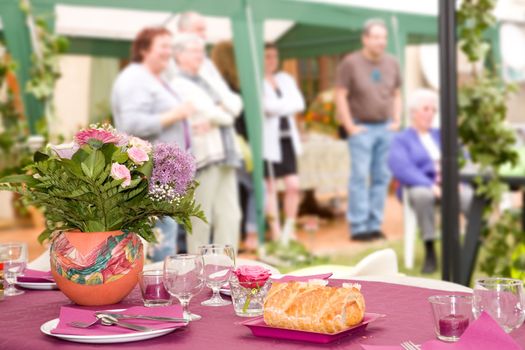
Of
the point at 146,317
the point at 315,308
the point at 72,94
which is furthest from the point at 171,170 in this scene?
the point at 72,94

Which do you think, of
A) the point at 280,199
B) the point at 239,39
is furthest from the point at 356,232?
the point at 239,39

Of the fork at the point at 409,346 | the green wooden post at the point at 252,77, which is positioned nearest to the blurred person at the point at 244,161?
the green wooden post at the point at 252,77

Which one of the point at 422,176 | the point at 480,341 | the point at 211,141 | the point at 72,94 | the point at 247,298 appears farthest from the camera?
the point at 422,176

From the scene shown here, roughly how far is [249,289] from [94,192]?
0.39 meters

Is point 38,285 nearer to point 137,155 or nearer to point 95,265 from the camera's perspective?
point 95,265

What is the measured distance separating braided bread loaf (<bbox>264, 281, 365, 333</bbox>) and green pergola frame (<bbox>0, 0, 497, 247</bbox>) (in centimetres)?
396

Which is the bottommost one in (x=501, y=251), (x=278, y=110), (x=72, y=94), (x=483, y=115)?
(x=501, y=251)

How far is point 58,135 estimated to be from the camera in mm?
5199

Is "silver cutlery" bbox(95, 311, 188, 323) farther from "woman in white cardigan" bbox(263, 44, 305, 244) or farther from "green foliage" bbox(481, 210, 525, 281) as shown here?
"woman in white cardigan" bbox(263, 44, 305, 244)

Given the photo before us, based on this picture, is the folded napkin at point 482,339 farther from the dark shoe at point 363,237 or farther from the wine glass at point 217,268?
the dark shoe at point 363,237

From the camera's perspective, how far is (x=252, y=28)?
6277mm

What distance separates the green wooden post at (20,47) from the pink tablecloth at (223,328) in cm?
340

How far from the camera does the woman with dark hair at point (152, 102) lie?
5188mm

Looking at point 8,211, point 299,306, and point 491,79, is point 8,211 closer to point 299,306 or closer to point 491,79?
point 491,79
